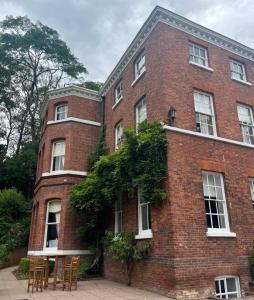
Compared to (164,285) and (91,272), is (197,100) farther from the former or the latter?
(91,272)

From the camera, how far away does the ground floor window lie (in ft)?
46.3

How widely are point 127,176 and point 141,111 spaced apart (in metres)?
3.78

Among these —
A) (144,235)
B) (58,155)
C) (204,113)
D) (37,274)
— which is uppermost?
(204,113)

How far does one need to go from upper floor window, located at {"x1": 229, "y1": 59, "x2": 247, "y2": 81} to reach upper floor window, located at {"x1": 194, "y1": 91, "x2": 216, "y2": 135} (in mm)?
2978

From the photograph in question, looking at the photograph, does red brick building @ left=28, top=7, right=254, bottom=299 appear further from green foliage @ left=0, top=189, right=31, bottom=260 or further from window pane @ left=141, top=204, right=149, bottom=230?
green foliage @ left=0, top=189, right=31, bottom=260

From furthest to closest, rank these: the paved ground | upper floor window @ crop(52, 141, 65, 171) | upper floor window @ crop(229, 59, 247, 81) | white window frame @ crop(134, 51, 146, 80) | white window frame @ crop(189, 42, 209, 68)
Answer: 1. upper floor window @ crop(52, 141, 65, 171)
2. upper floor window @ crop(229, 59, 247, 81)
3. white window frame @ crop(134, 51, 146, 80)
4. white window frame @ crop(189, 42, 209, 68)
5. the paved ground

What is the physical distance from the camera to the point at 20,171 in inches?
1017

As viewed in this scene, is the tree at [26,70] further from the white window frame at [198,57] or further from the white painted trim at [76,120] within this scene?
the white window frame at [198,57]

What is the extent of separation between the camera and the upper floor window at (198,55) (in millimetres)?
12891

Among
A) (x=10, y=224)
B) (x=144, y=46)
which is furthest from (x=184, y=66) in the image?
(x=10, y=224)

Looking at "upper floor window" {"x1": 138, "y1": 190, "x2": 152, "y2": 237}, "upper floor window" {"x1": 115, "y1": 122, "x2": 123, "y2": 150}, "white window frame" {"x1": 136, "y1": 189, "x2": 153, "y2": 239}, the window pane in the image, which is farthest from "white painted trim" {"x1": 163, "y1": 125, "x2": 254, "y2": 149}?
"upper floor window" {"x1": 115, "y1": 122, "x2": 123, "y2": 150}

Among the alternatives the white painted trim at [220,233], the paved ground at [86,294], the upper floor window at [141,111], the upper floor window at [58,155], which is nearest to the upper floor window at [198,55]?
the upper floor window at [141,111]

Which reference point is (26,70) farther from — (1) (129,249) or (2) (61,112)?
(1) (129,249)

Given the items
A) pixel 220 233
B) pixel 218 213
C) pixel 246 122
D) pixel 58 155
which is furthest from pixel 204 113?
pixel 58 155
